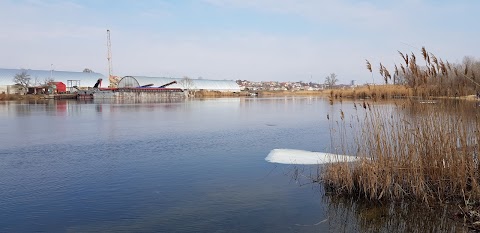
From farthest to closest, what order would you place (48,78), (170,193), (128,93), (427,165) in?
(48,78) → (128,93) → (170,193) → (427,165)

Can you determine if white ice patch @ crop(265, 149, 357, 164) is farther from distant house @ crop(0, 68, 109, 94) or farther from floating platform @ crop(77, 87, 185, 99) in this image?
distant house @ crop(0, 68, 109, 94)

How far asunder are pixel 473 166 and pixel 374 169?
1.57 m

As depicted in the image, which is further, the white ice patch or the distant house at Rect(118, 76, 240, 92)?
the distant house at Rect(118, 76, 240, 92)

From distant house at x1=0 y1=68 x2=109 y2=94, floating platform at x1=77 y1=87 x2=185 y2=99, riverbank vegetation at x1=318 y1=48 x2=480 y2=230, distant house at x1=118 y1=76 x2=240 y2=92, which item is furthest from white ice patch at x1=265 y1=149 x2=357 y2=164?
distant house at x1=118 y1=76 x2=240 y2=92

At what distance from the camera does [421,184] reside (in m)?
6.40

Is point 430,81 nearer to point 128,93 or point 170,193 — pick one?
point 170,193

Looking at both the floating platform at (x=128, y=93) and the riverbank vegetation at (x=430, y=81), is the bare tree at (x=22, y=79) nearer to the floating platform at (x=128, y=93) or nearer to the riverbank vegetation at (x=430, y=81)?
the floating platform at (x=128, y=93)

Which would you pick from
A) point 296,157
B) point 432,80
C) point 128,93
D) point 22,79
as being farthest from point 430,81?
point 22,79

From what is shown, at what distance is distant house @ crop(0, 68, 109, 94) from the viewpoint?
7966 cm

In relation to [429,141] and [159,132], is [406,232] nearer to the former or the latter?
[429,141]

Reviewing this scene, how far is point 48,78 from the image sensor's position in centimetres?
8919

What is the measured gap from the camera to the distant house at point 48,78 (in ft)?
261

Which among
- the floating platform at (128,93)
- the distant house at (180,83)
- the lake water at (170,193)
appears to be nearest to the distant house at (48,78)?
the distant house at (180,83)

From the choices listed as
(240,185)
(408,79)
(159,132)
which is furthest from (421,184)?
(159,132)
